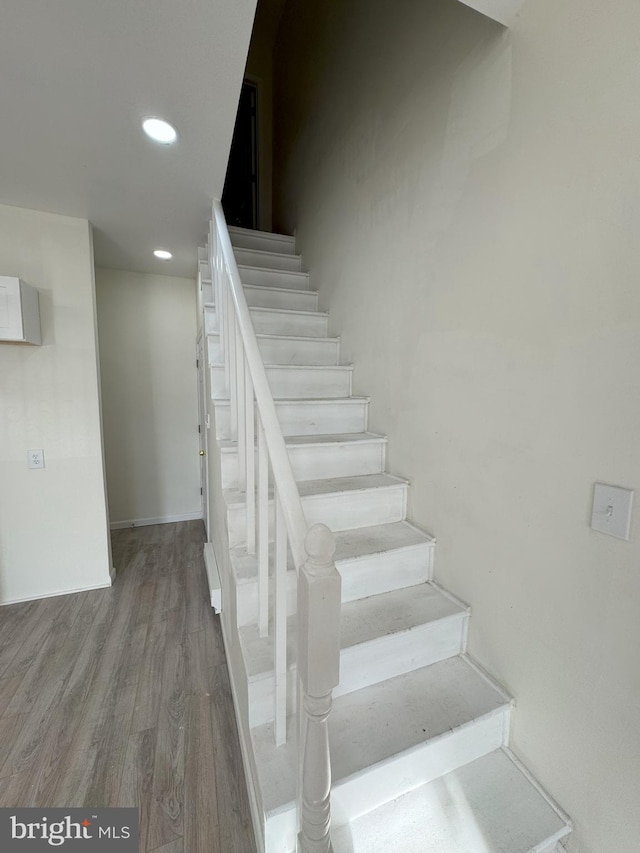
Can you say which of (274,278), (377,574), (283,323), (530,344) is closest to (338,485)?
(377,574)

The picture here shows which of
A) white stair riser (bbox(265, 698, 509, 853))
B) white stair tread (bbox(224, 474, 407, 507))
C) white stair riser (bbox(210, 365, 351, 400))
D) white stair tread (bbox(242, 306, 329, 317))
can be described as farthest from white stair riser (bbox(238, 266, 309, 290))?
white stair riser (bbox(265, 698, 509, 853))

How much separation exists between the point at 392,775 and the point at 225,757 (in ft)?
2.36

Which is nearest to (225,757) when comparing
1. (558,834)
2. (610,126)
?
(558,834)

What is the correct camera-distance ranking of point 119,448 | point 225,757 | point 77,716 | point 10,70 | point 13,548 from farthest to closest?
point 119,448 → point 13,548 → point 77,716 → point 225,757 → point 10,70

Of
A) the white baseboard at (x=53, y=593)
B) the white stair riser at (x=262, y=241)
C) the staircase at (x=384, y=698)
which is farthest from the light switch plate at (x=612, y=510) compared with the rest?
the white stair riser at (x=262, y=241)

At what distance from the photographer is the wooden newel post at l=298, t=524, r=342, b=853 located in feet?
2.39

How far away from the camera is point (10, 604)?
237 centimetres

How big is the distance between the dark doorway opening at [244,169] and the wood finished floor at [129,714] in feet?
13.8

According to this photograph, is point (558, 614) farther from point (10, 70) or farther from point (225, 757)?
point (10, 70)

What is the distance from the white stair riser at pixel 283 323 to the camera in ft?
7.60

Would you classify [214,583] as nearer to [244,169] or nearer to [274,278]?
[274,278]

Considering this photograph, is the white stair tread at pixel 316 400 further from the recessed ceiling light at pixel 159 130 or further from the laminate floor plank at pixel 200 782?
the laminate floor plank at pixel 200 782

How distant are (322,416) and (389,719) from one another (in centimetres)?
138

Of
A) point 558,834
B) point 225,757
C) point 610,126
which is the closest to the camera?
point 610,126
